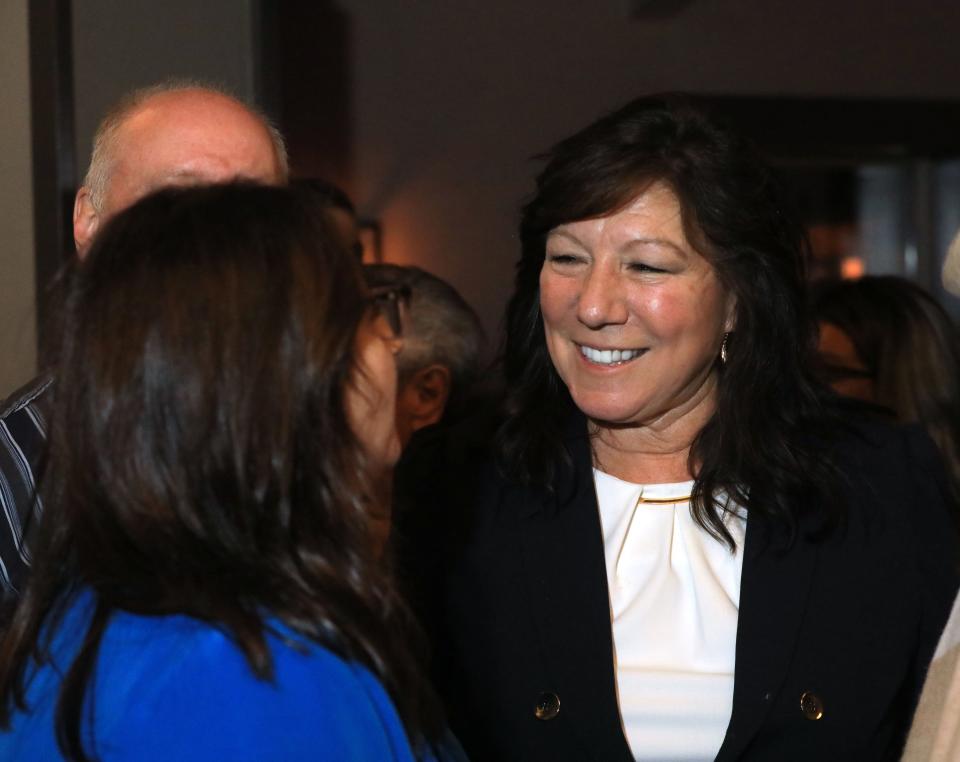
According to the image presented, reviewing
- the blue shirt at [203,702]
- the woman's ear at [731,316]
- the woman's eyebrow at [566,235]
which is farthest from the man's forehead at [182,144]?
the blue shirt at [203,702]

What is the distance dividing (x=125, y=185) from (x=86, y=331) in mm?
874

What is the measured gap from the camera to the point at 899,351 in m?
3.59

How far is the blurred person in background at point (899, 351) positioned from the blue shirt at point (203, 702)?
8.17ft

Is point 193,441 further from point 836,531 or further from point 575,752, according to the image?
point 836,531

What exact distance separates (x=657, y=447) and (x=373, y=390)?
1.10 metres

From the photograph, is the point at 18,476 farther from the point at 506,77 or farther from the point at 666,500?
the point at 506,77

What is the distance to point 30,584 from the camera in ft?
4.17

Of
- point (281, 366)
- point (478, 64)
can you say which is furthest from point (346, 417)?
point (478, 64)

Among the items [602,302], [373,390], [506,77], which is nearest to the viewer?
[373,390]

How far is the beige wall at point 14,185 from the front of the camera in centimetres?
311

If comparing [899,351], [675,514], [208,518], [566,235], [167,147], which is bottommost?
[675,514]

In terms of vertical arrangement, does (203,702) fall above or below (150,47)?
below

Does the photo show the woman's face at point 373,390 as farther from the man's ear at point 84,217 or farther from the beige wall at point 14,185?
the beige wall at point 14,185

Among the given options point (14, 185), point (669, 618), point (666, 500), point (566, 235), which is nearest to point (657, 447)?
point (666, 500)
